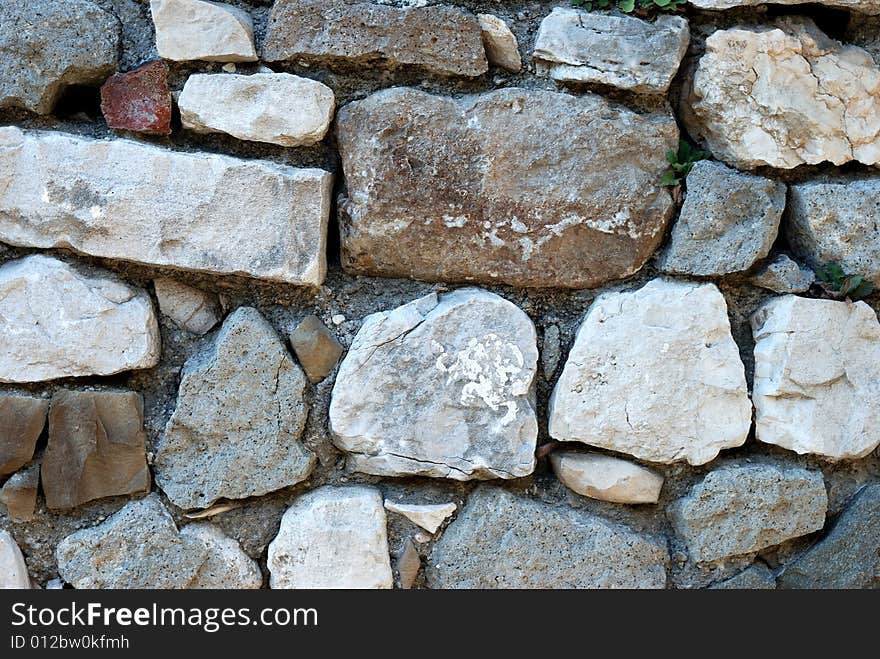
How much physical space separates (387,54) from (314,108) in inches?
5.6

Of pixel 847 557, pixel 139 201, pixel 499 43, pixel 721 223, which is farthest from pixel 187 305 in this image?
pixel 847 557

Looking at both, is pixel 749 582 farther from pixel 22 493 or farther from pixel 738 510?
pixel 22 493

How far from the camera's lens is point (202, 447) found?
53.1 inches

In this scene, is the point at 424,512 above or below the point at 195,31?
below

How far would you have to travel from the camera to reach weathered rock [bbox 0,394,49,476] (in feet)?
4.28

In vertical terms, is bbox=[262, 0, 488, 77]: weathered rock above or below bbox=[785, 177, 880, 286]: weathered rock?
above

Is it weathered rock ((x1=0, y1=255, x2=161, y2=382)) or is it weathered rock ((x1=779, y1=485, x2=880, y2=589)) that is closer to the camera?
weathered rock ((x1=0, y1=255, x2=161, y2=382))

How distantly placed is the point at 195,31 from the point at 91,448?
663 mm

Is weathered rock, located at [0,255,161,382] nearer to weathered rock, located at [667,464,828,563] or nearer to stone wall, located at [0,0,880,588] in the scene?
stone wall, located at [0,0,880,588]

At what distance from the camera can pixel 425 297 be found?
139 cm

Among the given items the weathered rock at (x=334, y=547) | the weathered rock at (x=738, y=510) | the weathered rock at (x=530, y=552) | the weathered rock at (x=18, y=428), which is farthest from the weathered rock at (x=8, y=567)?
the weathered rock at (x=738, y=510)

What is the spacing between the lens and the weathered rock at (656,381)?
1.37m

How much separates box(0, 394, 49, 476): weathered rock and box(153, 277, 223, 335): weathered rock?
24 cm

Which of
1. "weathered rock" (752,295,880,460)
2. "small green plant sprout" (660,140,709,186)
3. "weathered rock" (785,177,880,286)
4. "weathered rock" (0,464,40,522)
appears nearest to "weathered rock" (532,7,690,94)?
"small green plant sprout" (660,140,709,186)
